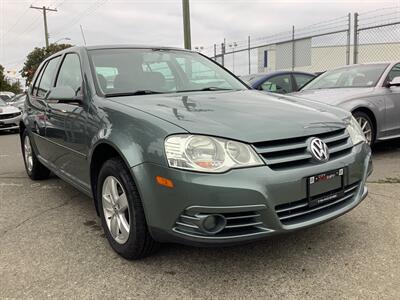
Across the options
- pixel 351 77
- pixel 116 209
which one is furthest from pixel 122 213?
pixel 351 77

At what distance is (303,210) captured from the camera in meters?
2.64

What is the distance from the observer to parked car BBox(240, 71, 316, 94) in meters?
8.42

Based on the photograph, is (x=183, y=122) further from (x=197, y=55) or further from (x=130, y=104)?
(x=197, y=55)

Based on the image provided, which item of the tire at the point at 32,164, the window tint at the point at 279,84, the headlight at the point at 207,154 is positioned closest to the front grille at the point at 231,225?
the headlight at the point at 207,154

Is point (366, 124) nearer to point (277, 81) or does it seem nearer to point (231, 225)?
point (277, 81)

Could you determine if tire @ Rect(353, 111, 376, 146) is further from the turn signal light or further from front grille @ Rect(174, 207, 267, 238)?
the turn signal light

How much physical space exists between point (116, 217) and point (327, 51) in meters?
13.7

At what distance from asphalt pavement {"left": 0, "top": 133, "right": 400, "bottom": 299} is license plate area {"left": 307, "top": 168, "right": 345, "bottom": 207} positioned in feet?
1.49

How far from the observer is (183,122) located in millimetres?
2615

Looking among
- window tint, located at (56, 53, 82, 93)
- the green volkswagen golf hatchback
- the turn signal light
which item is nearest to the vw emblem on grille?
the green volkswagen golf hatchback

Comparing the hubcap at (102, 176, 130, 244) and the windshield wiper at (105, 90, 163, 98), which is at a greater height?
the windshield wiper at (105, 90, 163, 98)

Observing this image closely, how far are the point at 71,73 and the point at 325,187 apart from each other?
8.48 feet

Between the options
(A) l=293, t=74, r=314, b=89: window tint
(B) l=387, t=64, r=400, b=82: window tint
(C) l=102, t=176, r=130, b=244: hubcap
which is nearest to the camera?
(C) l=102, t=176, r=130, b=244: hubcap

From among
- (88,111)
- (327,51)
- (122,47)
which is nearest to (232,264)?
(88,111)
